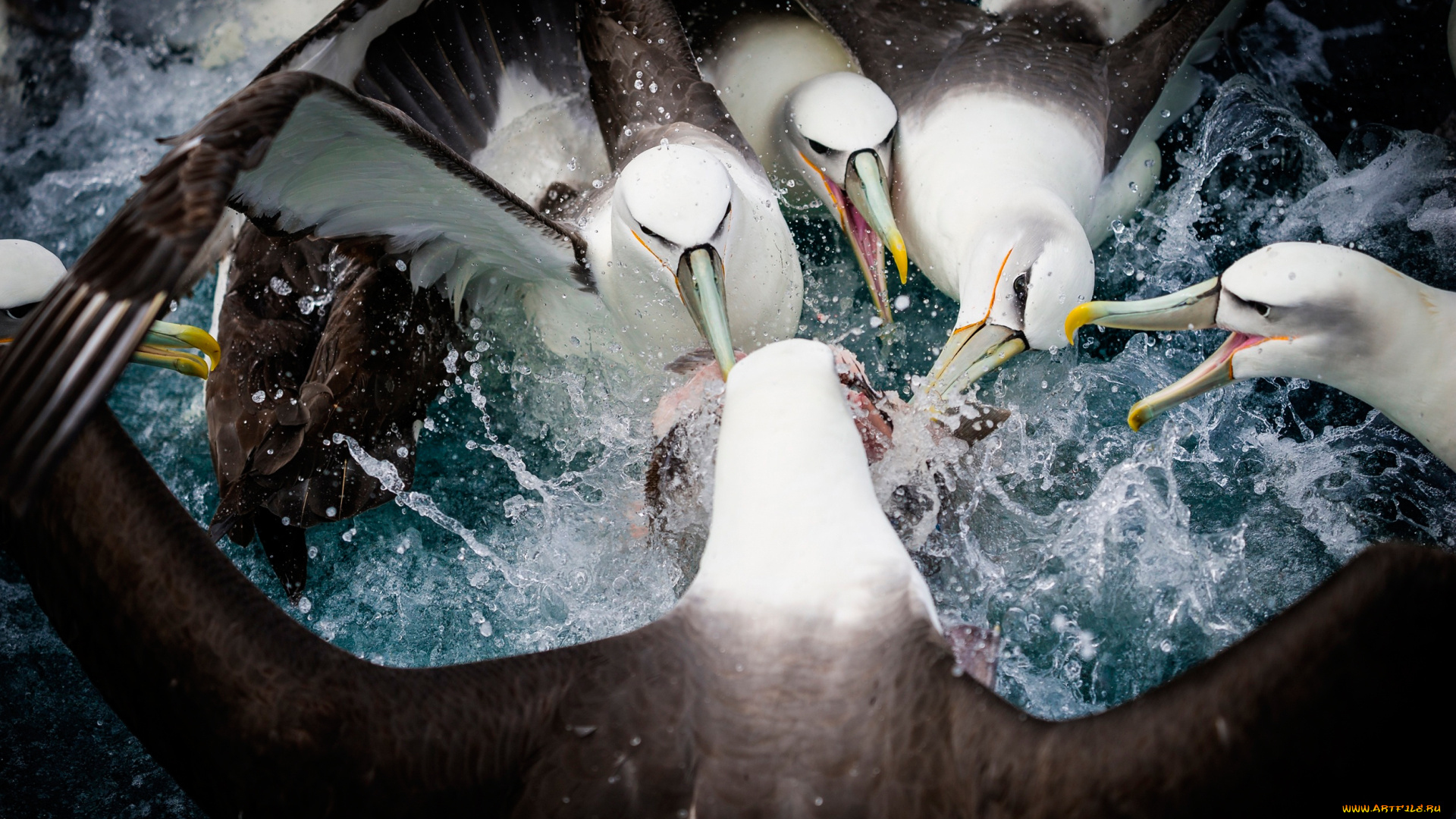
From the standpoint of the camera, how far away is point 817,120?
12.5ft

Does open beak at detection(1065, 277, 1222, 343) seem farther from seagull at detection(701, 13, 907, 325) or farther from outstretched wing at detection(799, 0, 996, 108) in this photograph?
outstretched wing at detection(799, 0, 996, 108)

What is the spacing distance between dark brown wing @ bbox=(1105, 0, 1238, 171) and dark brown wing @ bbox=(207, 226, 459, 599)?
2364 millimetres

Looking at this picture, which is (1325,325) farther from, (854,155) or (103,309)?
(103,309)

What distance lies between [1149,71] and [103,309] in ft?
11.0

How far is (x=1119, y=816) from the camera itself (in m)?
2.00

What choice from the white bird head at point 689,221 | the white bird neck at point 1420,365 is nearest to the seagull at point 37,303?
the white bird head at point 689,221

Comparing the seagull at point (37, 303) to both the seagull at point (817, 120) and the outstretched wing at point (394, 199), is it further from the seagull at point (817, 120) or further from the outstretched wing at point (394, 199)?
the seagull at point (817, 120)

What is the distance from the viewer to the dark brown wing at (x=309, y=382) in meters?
3.41

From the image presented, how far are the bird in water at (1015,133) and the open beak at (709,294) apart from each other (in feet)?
2.16

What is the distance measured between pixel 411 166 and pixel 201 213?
37.2 inches

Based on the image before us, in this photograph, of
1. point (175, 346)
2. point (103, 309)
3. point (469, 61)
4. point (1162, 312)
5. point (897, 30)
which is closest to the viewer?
point (103, 309)

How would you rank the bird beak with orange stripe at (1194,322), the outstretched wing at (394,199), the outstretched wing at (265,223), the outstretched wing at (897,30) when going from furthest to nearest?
the outstretched wing at (897,30)
the bird beak with orange stripe at (1194,322)
the outstretched wing at (394,199)
the outstretched wing at (265,223)

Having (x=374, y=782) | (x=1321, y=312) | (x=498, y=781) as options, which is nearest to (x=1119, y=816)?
(x=498, y=781)

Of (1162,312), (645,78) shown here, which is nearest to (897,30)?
(645,78)
